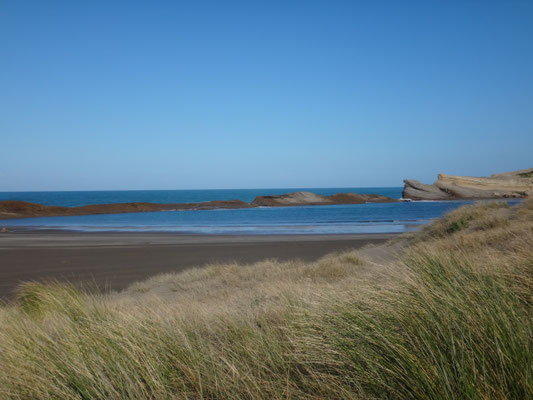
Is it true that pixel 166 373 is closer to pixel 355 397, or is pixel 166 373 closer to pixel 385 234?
pixel 355 397

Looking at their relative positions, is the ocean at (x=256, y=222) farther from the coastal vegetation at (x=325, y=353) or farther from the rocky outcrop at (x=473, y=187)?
the rocky outcrop at (x=473, y=187)

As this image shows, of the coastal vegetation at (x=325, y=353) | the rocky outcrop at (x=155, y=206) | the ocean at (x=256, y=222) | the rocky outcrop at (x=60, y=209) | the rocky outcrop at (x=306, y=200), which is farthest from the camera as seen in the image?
the rocky outcrop at (x=306, y=200)

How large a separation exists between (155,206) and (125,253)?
36.8 meters

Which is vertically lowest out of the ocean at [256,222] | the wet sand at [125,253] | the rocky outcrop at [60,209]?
the wet sand at [125,253]

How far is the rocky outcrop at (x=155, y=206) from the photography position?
42938 mm

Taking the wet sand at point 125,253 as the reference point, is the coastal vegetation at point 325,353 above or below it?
above

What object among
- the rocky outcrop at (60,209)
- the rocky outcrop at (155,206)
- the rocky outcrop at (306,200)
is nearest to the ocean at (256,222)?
the rocky outcrop at (60,209)

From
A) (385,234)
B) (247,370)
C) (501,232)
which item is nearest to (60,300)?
(247,370)

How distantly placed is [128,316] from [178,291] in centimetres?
525

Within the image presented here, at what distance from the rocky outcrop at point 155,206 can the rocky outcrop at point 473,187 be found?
20.5 ft

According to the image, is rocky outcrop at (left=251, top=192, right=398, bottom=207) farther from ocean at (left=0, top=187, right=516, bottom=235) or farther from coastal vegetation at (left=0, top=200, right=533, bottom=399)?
coastal vegetation at (left=0, top=200, right=533, bottom=399)

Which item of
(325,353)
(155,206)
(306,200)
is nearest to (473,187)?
(306,200)

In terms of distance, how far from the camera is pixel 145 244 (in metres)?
19.6

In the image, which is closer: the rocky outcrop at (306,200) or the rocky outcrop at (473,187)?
the rocky outcrop at (473,187)
